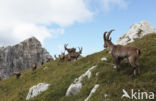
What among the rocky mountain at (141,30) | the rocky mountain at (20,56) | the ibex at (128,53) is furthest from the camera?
the rocky mountain at (20,56)

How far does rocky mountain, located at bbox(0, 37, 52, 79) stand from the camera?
7244cm

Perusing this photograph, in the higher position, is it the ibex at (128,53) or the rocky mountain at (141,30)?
the rocky mountain at (141,30)

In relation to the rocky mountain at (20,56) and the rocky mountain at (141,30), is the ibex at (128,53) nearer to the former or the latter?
the rocky mountain at (141,30)

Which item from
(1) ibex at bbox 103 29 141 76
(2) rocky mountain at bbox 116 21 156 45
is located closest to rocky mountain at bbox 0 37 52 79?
(2) rocky mountain at bbox 116 21 156 45

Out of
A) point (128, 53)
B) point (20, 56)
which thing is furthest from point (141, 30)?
point (20, 56)

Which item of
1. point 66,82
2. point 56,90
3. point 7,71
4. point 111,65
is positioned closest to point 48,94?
point 56,90

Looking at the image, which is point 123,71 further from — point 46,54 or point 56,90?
point 46,54

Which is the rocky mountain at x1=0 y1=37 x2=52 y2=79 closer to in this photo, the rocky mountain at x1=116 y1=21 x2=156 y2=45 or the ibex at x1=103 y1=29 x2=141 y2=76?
the rocky mountain at x1=116 y1=21 x2=156 y2=45

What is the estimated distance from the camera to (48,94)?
39.6 ft

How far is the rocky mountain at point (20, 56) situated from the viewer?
7244cm

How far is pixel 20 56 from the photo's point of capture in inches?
2960

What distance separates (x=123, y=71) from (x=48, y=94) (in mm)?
6719

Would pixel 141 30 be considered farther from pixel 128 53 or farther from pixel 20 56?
pixel 20 56

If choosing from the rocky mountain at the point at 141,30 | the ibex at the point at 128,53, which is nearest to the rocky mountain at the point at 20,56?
the rocky mountain at the point at 141,30
